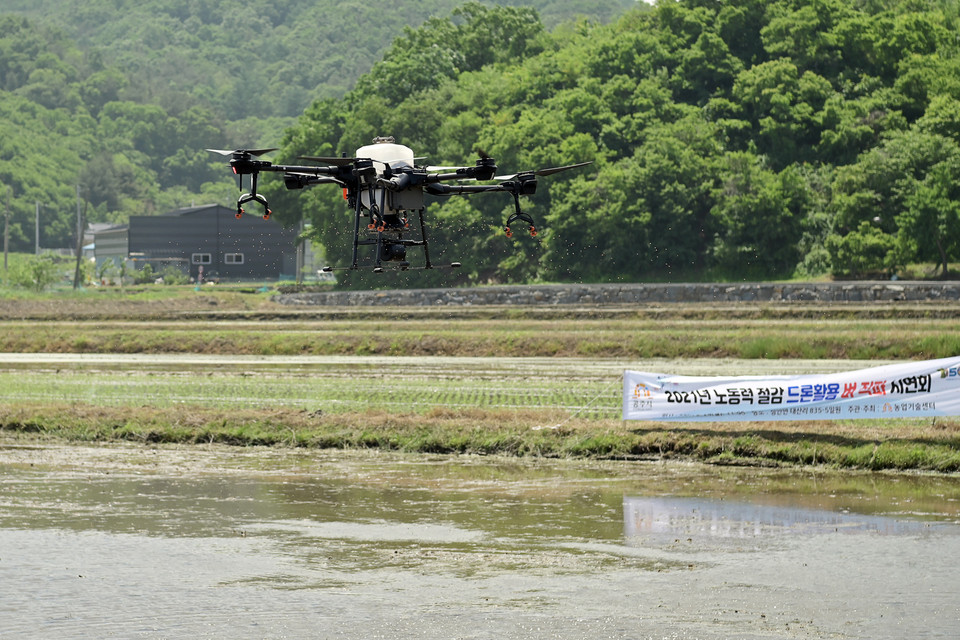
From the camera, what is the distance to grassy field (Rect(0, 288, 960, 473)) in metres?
27.2

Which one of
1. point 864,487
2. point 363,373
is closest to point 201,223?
point 363,373

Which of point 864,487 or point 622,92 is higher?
point 622,92

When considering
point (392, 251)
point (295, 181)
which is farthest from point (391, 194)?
point (295, 181)

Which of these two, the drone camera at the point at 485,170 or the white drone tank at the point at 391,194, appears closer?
the drone camera at the point at 485,170

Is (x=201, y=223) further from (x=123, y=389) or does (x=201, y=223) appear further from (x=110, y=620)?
(x=110, y=620)

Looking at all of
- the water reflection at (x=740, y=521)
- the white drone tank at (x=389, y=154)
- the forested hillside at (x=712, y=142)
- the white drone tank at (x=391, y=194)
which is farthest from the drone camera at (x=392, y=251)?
the forested hillside at (x=712, y=142)

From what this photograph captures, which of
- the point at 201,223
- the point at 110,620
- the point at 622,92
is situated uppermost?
the point at 622,92

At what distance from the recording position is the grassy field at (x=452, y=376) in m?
27.2

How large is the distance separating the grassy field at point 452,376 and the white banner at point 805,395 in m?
0.46

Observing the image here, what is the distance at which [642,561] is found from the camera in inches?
718

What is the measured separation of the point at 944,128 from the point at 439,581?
73054mm

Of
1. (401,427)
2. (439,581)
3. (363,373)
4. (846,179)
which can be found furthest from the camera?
(846,179)

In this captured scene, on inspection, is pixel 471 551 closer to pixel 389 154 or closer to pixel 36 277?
pixel 389 154

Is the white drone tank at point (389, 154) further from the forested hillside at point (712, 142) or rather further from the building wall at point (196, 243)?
the building wall at point (196, 243)
